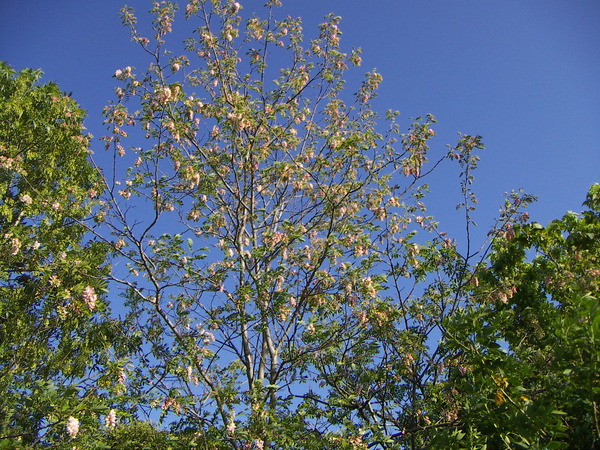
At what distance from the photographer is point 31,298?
8312mm

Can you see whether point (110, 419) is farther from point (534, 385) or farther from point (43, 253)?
point (43, 253)

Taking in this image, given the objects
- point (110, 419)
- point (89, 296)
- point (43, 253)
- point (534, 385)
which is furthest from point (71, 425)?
point (43, 253)

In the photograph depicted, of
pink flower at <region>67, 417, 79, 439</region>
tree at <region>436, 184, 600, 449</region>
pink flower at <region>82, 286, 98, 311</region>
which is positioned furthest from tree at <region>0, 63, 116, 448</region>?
tree at <region>436, 184, 600, 449</region>

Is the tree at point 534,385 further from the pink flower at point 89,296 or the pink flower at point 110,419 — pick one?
the pink flower at point 89,296

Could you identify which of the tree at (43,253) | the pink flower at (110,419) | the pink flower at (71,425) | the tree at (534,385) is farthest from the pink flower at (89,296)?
the tree at (534,385)

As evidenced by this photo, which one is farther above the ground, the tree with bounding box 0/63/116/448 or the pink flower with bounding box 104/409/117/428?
the tree with bounding box 0/63/116/448

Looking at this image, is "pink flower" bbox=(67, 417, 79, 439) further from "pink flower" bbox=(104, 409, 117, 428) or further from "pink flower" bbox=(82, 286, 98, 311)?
"pink flower" bbox=(82, 286, 98, 311)

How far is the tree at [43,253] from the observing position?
6336 millimetres

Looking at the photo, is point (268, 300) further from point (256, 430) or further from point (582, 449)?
point (582, 449)

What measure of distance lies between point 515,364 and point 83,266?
5.42 m

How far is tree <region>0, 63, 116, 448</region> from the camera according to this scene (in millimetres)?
6336

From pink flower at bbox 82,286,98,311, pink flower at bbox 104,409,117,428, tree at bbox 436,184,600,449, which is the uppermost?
pink flower at bbox 82,286,98,311

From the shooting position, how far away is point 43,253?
838 centimetres

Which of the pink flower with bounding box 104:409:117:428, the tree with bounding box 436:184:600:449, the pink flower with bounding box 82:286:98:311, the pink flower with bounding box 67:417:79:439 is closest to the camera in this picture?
the tree with bounding box 436:184:600:449
